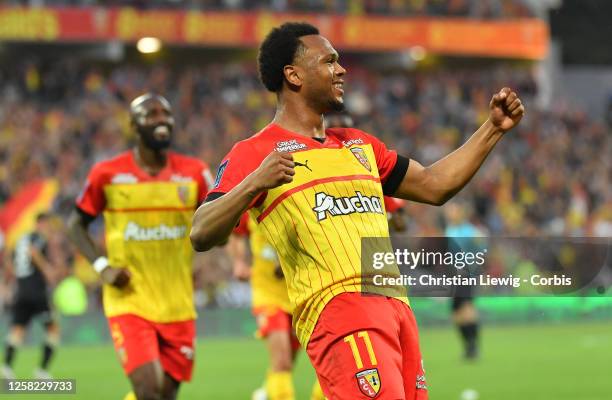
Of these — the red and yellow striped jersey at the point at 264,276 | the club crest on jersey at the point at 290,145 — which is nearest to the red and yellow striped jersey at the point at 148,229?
the red and yellow striped jersey at the point at 264,276

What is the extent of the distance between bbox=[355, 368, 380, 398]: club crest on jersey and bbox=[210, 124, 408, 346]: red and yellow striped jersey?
0.38 m

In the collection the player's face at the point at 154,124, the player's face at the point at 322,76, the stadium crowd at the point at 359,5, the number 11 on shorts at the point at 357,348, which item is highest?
the stadium crowd at the point at 359,5

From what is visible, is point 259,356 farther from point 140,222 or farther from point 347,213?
point 347,213

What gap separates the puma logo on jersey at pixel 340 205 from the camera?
219 inches

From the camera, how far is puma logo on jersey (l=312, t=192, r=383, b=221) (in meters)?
5.57

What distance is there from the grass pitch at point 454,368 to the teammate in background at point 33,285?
797 millimetres

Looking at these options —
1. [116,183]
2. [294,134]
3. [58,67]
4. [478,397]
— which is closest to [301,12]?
[58,67]

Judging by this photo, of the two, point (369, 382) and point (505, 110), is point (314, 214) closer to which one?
point (369, 382)

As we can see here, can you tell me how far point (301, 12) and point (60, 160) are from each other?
10765 mm

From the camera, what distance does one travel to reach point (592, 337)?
23.9 meters

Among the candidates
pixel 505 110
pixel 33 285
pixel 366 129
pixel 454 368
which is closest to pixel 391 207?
pixel 505 110

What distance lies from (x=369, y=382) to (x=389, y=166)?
1.19 meters

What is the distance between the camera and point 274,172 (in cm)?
508

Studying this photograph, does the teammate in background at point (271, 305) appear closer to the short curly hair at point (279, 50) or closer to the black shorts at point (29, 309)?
the short curly hair at point (279, 50)
